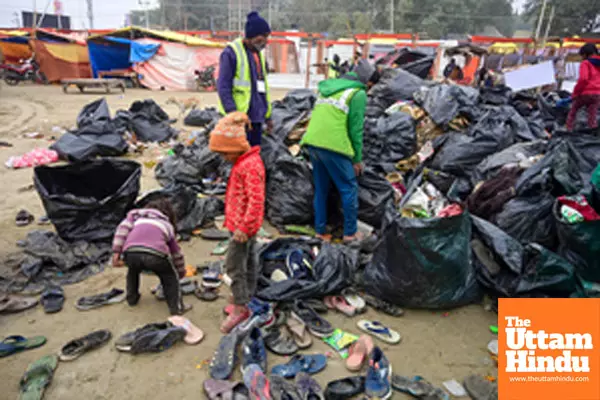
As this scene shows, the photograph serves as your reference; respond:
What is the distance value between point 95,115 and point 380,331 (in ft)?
21.2

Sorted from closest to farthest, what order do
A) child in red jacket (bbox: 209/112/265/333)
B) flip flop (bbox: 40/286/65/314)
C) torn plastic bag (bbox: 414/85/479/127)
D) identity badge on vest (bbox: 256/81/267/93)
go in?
child in red jacket (bbox: 209/112/265/333) < flip flop (bbox: 40/286/65/314) < identity badge on vest (bbox: 256/81/267/93) < torn plastic bag (bbox: 414/85/479/127)

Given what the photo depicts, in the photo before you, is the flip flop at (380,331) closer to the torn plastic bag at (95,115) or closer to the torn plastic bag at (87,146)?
Result: the torn plastic bag at (87,146)

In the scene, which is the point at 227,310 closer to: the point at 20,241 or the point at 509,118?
the point at 20,241

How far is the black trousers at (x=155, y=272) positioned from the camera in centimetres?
242

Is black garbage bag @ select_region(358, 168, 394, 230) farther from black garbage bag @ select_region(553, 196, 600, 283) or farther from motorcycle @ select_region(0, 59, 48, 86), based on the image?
motorcycle @ select_region(0, 59, 48, 86)

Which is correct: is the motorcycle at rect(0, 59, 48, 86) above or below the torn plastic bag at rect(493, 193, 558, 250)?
above

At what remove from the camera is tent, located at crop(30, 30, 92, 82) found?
1638 cm

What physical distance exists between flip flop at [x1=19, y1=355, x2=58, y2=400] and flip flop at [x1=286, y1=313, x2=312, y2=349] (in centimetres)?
136

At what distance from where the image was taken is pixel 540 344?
188 centimetres

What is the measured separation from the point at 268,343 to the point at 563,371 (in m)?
1.55

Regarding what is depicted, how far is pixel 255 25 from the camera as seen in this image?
332cm

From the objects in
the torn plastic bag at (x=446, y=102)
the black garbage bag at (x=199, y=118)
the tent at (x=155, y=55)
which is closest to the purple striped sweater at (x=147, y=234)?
the torn plastic bag at (x=446, y=102)

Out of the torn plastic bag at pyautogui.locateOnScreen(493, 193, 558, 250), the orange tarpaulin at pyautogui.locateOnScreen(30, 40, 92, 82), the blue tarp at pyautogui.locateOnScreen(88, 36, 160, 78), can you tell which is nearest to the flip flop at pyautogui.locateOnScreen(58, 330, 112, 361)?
the torn plastic bag at pyautogui.locateOnScreen(493, 193, 558, 250)

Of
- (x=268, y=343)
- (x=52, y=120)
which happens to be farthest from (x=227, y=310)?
(x=52, y=120)
